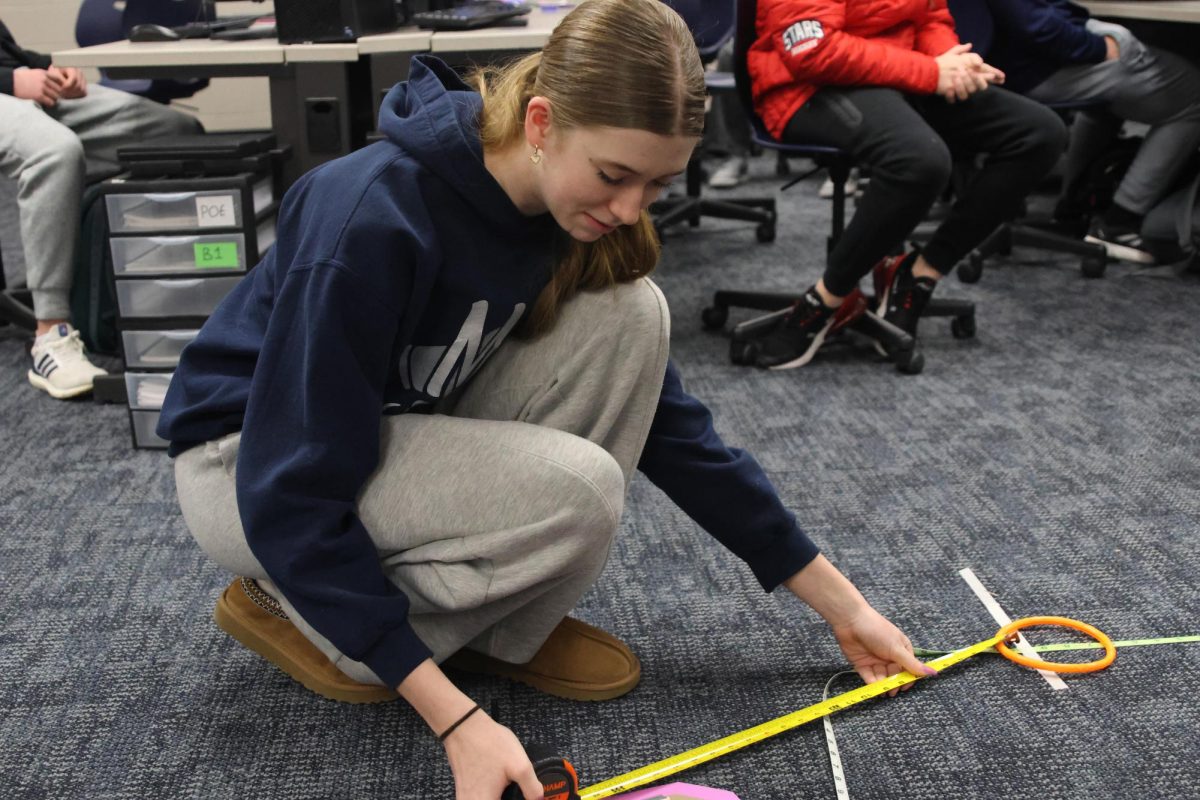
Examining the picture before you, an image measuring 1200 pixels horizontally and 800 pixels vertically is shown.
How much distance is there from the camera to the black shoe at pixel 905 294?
2.34m

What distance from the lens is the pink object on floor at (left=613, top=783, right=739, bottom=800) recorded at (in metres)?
1.02

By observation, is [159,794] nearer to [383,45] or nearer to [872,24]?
[383,45]

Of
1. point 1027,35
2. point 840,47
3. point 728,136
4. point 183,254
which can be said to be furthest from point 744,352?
point 728,136

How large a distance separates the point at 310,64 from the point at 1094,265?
6.78ft

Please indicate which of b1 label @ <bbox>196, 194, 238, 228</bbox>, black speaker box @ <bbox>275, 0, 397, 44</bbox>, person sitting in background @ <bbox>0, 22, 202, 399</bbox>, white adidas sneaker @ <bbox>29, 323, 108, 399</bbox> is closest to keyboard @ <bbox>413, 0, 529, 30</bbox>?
black speaker box @ <bbox>275, 0, 397, 44</bbox>

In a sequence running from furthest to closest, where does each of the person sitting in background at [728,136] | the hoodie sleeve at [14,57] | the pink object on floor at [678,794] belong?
the person sitting in background at [728,136] < the hoodie sleeve at [14,57] < the pink object on floor at [678,794]

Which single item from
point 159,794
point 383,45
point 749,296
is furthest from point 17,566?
point 749,296

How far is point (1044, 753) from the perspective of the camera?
1.11 metres

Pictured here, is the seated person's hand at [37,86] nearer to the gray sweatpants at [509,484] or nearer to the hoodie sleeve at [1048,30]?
the gray sweatpants at [509,484]

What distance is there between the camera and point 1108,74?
2.59 metres

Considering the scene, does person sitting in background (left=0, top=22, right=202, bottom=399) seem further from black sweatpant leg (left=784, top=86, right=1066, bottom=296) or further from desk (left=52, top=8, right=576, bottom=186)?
black sweatpant leg (left=784, top=86, right=1066, bottom=296)

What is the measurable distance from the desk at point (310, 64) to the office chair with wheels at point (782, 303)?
411 mm

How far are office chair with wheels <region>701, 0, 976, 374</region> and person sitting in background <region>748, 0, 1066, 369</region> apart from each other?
26mm

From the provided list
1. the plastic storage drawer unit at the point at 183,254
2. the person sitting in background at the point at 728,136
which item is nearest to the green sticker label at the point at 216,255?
the plastic storage drawer unit at the point at 183,254
